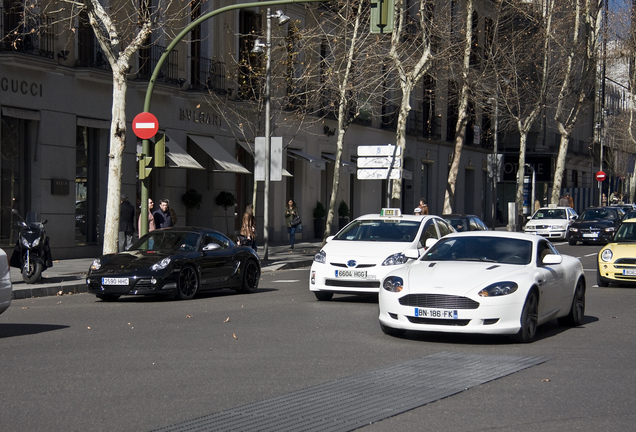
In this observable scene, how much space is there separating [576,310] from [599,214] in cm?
2906

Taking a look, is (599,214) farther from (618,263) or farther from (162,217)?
(162,217)

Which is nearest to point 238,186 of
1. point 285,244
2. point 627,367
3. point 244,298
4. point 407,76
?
point 285,244

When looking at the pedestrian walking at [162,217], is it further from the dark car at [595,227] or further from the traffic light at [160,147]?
the dark car at [595,227]

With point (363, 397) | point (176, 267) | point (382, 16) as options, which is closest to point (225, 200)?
point (382, 16)

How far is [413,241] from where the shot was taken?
16.7 meters

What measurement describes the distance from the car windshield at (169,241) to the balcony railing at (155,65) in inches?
464

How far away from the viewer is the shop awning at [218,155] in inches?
1261

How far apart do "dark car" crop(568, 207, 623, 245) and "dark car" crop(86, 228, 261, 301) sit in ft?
78.0

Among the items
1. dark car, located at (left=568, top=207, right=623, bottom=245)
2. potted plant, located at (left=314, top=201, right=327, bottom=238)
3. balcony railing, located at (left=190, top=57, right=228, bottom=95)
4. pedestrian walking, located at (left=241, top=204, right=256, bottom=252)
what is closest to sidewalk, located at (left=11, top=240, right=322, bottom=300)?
pedestrian walking, located at (left=241, top=204, right=256, bottom=252)

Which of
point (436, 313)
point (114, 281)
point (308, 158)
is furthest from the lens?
point (308, 158)

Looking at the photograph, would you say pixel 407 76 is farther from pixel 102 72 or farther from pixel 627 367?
pixel 627 367

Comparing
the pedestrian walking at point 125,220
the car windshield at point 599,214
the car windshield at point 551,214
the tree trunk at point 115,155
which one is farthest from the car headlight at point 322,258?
the car windshield at point 551,214

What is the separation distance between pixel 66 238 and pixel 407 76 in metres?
14.1

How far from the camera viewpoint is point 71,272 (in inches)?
849
